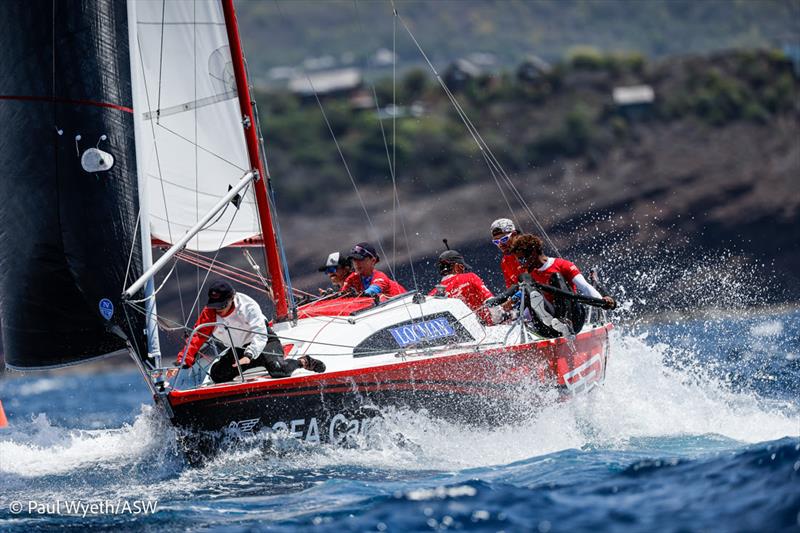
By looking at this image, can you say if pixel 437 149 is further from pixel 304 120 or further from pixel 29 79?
pixel 29 79

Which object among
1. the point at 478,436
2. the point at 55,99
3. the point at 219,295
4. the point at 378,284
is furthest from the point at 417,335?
the point at 55,99

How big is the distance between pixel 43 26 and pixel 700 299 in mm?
29939

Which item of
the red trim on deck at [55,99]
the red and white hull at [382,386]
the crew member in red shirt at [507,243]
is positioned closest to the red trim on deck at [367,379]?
the red and white hull at [382,386]

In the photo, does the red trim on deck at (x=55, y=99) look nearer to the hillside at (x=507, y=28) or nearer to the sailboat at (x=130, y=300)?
the sailboat at (x=130, y=300)

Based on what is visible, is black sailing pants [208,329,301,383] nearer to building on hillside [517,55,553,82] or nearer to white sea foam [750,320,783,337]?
white sea foam [750,320,783,337]

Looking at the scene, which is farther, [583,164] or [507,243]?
[583,164]

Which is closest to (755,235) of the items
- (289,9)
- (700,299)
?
(700,299)

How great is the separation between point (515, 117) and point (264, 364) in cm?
4692

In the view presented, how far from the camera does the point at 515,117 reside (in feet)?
178

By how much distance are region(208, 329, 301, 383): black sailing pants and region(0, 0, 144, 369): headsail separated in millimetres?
791

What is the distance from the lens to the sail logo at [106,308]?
29.1ft

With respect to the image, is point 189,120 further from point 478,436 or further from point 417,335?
point 478,436

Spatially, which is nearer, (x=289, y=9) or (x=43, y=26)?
(x=43, y=26)

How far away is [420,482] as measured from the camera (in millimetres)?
7504
